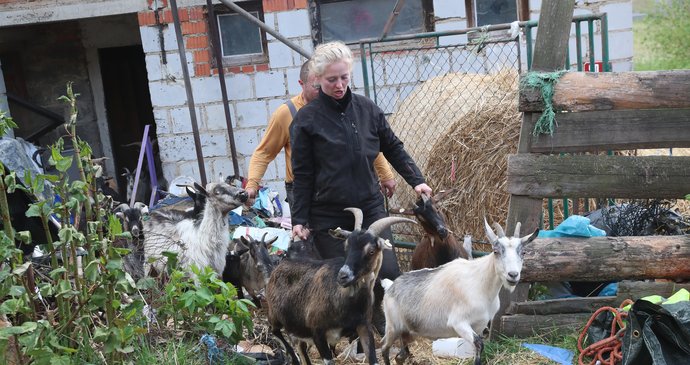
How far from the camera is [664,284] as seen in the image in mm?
5531

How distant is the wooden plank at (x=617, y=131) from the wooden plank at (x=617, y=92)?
6cm

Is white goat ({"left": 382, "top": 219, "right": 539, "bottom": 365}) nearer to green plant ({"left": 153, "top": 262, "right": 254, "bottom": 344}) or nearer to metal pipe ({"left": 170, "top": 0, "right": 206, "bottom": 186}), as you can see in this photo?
green plant ({"left": 153, "top": 262, "right": 254, "bottom": 344})

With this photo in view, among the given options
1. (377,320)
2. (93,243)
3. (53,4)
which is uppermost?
Result: (53,4)

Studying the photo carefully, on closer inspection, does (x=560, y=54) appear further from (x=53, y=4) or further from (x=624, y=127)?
(x=53, y=4)

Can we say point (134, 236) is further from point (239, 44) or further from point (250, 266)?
point (239, 44)

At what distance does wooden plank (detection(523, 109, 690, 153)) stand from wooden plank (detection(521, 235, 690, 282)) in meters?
0.61

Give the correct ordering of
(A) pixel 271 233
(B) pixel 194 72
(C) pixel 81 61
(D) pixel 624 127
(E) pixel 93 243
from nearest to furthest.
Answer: (E) pixel 93 243
(D) pixel 624 127
(A) pixel 271 233
(B) pixel 194 72
(C) pixel 81 61

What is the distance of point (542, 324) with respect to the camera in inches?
225

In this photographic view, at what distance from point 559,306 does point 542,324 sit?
0.17 metres

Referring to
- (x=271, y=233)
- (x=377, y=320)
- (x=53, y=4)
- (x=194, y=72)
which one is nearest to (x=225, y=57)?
(x=194, y=72)

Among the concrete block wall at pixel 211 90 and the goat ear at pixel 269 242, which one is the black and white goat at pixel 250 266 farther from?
the concrete block wall at pixel 211 90

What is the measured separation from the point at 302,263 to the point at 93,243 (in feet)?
4.88

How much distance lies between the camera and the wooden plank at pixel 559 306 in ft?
18.7

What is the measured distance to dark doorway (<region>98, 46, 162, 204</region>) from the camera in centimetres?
1367
